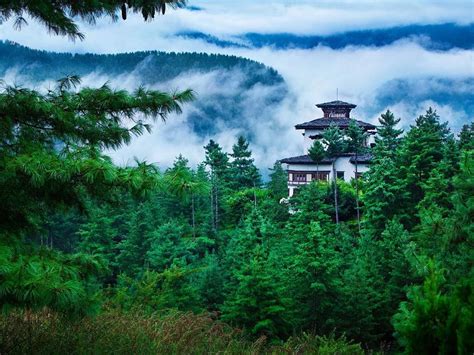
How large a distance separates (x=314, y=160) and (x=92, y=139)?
41561mm

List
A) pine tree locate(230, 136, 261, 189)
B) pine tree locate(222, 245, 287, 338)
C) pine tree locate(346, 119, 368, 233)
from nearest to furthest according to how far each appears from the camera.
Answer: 1. pine tree locate(222, 245, 287, 338)
2. pine tree locate(346, 119, 368, 233)
3. pine tree locate(230, 136, 261, 189)

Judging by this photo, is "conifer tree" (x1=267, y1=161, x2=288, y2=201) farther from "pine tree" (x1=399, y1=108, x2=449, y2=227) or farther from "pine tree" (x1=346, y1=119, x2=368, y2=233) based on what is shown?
"pine tree" (x1=399, y1=108, x2=449, y2=227)

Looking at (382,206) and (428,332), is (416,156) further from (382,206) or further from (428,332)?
(428,332)

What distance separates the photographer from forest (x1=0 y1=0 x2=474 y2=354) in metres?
5.82

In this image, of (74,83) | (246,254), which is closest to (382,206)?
(246,254)

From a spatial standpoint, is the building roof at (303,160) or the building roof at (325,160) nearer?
the building roof at (325,160)

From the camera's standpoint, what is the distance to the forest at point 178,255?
582 cm

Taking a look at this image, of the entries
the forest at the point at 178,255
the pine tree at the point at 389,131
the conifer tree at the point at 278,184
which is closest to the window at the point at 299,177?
the conifer tree at the point at 278,184

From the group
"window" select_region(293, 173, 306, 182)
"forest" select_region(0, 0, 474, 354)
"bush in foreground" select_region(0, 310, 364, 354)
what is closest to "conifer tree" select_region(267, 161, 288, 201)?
"window" select_region(293, 173, 306, 182)

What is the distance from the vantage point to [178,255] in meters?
36.2

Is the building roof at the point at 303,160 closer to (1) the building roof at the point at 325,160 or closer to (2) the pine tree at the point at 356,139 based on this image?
(1) the building roof at the point at 325,160

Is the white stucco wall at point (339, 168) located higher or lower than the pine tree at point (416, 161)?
higher

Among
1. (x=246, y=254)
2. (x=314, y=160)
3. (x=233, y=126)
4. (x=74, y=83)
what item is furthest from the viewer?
(x=233, y=126)

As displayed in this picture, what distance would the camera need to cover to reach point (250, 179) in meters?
53.5
